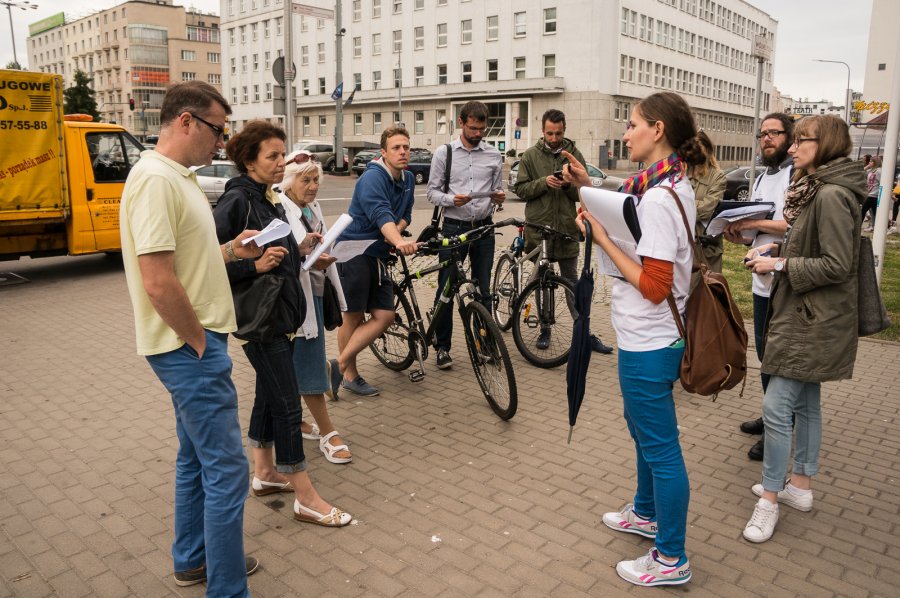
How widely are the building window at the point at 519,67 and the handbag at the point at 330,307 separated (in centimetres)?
5772

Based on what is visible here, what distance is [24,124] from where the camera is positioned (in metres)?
9.88

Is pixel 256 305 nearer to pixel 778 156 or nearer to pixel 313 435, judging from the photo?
pixel 313 435

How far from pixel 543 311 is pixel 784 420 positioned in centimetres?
296

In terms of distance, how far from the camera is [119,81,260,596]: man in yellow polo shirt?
8.36 feet

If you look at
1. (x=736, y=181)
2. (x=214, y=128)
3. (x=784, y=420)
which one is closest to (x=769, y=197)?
(x=784, y=420)

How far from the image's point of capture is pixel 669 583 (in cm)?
314

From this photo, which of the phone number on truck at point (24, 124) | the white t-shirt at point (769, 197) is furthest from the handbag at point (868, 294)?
the phone number on truck at point (24, 124)

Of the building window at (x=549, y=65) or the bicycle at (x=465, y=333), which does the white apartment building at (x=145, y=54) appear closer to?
the building window at (x=549, y=65)

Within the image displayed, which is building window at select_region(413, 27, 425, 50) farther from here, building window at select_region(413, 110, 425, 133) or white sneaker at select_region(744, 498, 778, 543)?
white sneaker at select_region(744, 498, 778, 543)

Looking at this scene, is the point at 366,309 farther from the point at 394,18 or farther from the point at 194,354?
the point at 394,18

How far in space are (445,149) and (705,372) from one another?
157 inches

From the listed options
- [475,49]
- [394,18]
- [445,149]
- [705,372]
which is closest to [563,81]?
[475,49]

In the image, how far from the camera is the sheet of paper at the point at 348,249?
195 inches

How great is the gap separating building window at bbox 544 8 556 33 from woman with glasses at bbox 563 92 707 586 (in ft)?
191
